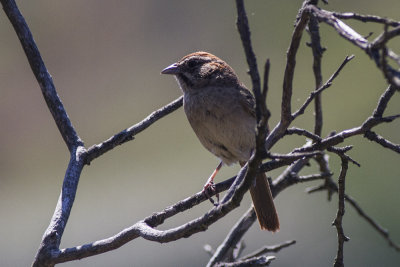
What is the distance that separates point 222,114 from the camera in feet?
16.5

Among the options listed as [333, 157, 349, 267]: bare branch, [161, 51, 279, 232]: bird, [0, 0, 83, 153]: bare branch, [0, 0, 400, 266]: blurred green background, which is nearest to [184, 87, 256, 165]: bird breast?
[161, 51, 279, 232]: bird

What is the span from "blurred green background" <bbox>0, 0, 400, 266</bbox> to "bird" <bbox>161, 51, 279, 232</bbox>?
12.5ft

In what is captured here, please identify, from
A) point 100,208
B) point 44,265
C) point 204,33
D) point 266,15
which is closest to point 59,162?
point 100,208

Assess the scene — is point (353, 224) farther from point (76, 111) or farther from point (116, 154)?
point (76, 111)

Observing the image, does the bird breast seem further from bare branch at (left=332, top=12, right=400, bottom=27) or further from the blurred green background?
the blurred green background

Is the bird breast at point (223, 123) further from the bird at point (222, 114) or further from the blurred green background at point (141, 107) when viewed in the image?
the blurred green background at point (141, 107)

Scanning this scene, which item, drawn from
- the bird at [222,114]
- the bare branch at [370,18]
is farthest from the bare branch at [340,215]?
the bird at [222,114]

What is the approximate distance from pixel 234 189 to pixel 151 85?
9535mm

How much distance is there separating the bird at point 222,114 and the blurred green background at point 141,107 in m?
3.80

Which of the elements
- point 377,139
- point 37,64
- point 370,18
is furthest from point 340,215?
point 37,64

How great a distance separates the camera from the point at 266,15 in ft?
41.7

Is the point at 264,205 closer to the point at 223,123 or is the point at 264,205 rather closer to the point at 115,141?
the point at 223,123

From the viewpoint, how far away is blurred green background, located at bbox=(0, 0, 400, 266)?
9.72m

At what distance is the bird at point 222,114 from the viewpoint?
5004 mm
